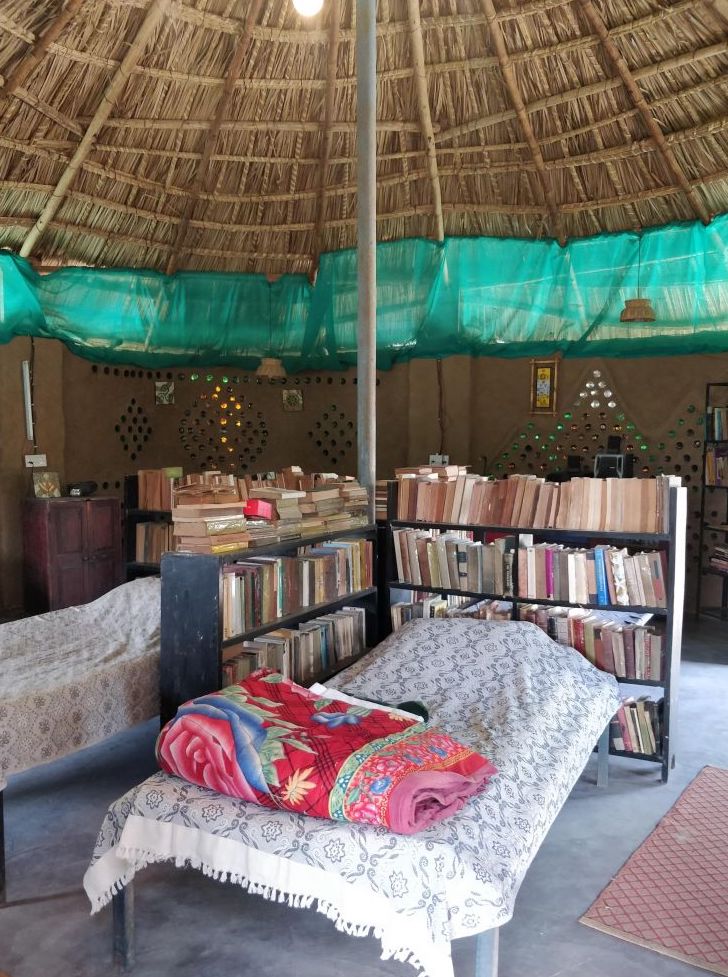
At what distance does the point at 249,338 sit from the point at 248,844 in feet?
22.6

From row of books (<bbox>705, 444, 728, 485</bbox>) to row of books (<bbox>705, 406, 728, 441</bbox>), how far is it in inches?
5.8

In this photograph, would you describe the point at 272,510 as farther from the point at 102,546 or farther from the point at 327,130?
the point at 327,130

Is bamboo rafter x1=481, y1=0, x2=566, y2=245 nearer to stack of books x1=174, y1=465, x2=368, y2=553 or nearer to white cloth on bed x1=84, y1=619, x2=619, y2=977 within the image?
stack of books x1=174, y1=465, x2=368, y2=553

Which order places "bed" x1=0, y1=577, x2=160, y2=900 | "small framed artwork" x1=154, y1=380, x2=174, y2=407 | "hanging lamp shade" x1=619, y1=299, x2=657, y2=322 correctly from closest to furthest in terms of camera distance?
1. "bed" x1=0, y1=577, x2=160, y2=900
2. "hanging lamp shade" x1=619, y1=299, x2=657, y2=322
3. "small framed artwork" x1=154, y1=380, x2=174, y2=407

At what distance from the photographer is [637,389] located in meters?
7.93

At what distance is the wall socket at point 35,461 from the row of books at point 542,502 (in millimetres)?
4171

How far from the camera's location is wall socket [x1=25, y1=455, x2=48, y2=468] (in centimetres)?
746

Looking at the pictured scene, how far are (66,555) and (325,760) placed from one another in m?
5.39

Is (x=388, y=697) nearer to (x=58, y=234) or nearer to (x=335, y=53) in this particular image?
(x=335, y=53)

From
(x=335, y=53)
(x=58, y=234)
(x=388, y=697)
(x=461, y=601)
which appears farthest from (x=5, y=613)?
(x=335, y=53)

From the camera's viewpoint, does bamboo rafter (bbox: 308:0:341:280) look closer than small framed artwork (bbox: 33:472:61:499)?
Yes

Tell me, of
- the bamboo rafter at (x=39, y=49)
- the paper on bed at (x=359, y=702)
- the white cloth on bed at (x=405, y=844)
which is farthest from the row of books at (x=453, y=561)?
the bamboo rafter at (x=39, y=49)

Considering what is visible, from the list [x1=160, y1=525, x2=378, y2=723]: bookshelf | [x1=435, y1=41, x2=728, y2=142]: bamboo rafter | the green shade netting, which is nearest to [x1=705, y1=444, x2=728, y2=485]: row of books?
the green shade netting

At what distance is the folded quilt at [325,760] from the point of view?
→ 92.4 inches
